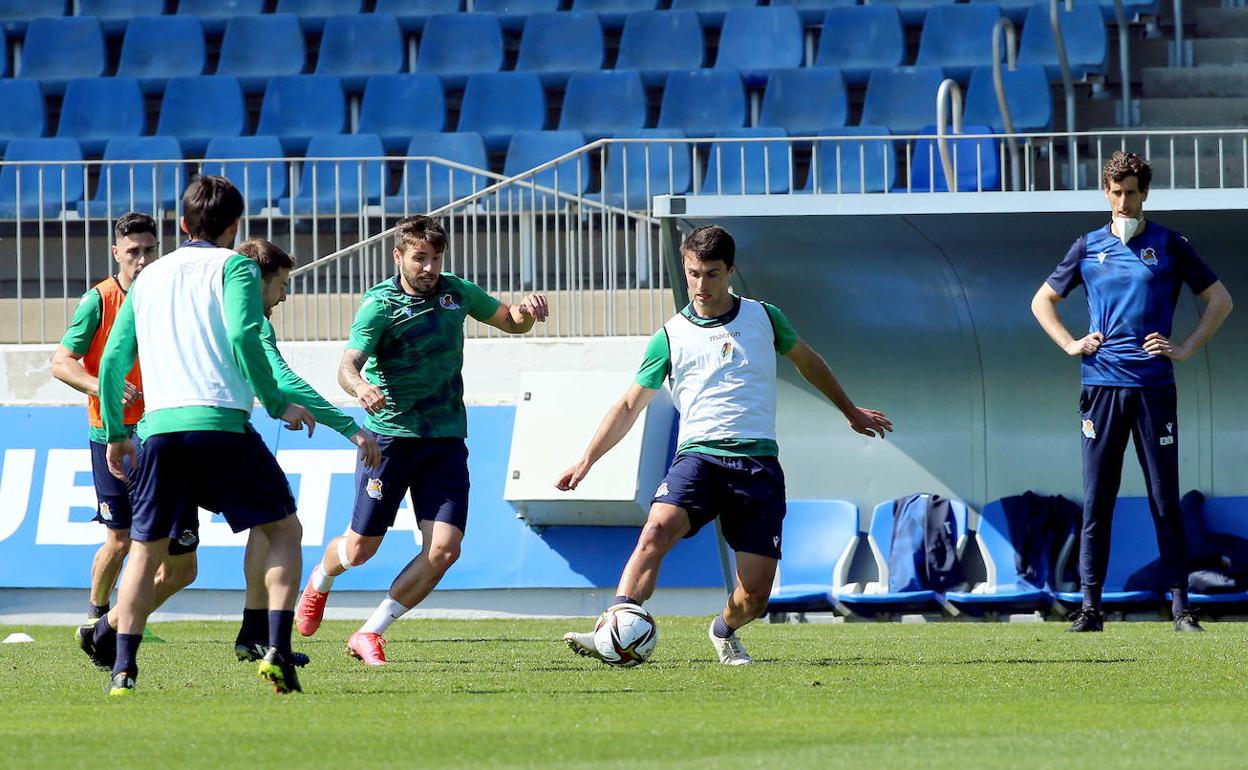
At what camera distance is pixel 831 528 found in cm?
1134

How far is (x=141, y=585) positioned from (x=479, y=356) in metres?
6.71

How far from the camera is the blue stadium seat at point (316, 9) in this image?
744 inches

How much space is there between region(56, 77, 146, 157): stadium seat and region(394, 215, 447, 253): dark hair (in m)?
10.8

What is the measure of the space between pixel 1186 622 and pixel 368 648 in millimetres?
3783

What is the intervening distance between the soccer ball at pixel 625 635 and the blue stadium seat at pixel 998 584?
4.23 meters

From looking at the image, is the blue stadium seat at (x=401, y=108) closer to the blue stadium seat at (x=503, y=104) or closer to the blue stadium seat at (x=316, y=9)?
the blue stadium seat at (x=503, y=104)

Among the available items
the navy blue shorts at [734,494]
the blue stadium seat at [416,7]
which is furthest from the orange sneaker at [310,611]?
the blue stadium seat at [416,7]

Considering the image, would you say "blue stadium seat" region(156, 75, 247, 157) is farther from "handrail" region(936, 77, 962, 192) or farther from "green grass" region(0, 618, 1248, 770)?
"green grass" region(0, 618, 1248, 770)

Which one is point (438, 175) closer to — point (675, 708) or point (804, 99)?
point (804, 99)

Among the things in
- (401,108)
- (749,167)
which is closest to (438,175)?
(401,108)

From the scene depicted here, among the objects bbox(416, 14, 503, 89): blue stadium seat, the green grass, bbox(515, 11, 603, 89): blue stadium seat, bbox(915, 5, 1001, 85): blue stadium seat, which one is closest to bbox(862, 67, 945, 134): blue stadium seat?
bbox(915, 5, 1001, 85): blue stadium seat

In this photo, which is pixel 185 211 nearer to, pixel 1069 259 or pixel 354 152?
pixel 1069 259

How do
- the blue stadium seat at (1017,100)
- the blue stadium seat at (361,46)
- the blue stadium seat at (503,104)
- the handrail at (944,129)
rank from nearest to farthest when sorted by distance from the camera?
the handrail at (944,129) < the blue stadium seat at (1017,100) < the blue stadium seat at (503,104) < the blue stadium seat at (361,46)

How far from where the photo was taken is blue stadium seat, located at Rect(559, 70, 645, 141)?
55.4 ft
